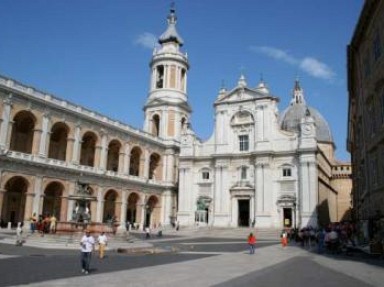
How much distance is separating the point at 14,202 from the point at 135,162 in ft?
61.5

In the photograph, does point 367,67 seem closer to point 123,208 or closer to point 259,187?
point 259,187

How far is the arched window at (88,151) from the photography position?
166ft

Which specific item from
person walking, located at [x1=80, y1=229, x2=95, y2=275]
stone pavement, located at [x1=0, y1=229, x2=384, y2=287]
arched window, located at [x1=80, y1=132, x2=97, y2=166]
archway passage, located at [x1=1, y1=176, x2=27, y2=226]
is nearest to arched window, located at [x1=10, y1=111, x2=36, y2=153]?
archway passage, located at [x1=1, y1=176, x2=27, y2=226]

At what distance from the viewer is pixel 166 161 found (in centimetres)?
6147

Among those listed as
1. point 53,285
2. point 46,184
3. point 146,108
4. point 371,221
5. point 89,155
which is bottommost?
point 53,285

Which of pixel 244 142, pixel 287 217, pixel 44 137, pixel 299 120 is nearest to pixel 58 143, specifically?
pixel 44 137

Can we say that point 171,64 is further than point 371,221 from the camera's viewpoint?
Yes

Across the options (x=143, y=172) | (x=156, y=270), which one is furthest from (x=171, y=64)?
(x=156, y=270)

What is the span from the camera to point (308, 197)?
48.9 meters

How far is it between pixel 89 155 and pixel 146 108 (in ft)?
50.4

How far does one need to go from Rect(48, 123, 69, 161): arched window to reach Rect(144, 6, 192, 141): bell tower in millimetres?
17266

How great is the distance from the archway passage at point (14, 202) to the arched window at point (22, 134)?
3.88m

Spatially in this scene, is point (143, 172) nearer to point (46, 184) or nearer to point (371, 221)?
point (46, 184)

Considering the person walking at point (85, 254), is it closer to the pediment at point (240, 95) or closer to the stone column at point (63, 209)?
the stone column at point (63, 209)
